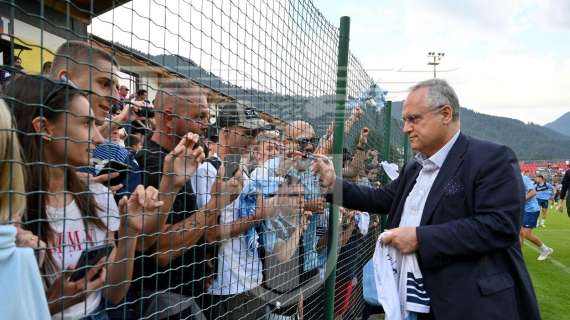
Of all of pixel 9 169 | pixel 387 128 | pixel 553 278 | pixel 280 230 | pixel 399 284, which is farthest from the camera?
pixel 553 278

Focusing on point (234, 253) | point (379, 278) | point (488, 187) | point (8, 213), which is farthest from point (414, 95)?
point (8, 213)

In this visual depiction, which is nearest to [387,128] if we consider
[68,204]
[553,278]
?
[553,278]

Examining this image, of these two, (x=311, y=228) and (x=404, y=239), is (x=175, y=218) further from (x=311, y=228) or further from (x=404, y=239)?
(x=311, y=228)

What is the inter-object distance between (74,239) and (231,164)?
3.12ft

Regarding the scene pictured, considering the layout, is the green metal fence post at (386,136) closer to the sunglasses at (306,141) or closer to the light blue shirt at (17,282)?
the sunglasses at (306,141)

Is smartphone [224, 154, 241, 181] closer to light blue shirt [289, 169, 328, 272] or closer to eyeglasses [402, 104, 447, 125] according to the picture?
light blue shirt [289, 169, 328, 272]

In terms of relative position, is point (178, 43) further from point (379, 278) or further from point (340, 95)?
point (340, 95)

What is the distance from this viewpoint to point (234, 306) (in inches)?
99.0

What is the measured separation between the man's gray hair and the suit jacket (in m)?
0.24

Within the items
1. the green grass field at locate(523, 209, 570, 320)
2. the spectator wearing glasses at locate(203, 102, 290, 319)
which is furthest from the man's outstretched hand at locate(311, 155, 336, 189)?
the green grass field at locate(523, 209, 570, 320)

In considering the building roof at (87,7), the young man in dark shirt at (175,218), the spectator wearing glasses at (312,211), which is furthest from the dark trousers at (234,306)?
the building roof at (87,7)

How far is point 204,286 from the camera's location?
2.27m

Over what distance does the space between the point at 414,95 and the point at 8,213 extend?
196cm

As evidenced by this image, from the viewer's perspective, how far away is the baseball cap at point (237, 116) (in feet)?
7.57
